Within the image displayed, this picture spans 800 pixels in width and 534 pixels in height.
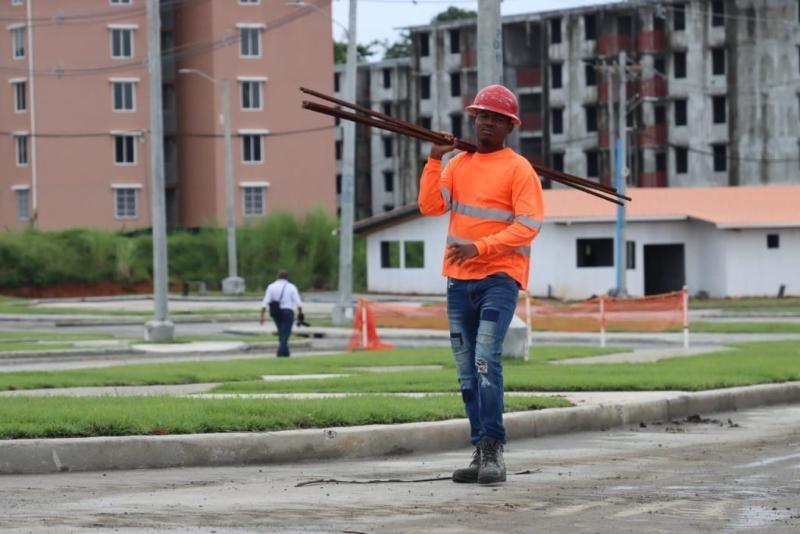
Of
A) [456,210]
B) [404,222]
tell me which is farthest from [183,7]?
[456,210]

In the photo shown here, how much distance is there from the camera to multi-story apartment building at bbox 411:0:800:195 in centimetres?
8856

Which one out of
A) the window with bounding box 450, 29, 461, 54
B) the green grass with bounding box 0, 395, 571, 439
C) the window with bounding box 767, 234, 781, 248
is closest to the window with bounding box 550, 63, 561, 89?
the window with bounding box 450, 29, 461, 54

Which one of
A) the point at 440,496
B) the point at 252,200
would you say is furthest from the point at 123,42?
the point at 440,496

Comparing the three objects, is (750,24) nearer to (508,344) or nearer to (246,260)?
(246,260)

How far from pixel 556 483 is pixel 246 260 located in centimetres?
6989

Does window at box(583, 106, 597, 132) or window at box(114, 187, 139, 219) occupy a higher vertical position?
window at box(583, 106, 597, 132)

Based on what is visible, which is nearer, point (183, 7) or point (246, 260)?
point (246, 260)

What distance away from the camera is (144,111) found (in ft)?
289

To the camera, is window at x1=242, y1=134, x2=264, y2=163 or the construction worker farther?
window at x1=242, y1=134, x2=264, y2=163

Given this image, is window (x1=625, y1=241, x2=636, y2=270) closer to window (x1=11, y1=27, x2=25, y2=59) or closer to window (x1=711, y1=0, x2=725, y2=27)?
window (x1=711, y1=0, x2=725, y2=27)

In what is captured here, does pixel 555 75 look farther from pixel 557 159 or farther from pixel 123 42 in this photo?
pixel 123 42

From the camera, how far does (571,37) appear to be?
311 feet

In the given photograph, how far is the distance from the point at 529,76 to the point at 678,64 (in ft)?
31.7

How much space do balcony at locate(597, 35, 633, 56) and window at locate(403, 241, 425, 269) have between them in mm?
26522
